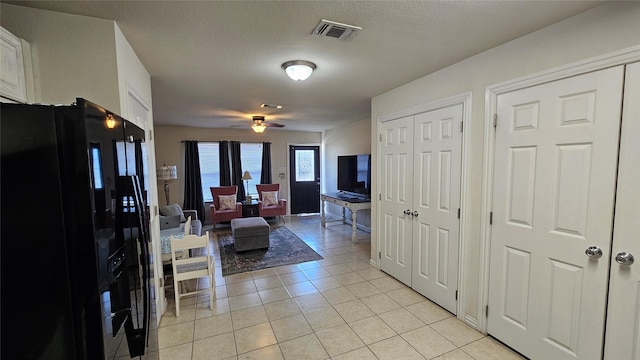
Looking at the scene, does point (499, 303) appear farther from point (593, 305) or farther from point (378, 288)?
point (378, 288)

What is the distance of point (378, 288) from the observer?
3.18 metres

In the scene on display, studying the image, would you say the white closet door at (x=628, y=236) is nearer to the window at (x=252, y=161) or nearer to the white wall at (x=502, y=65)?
the white wall at (x=502, y=65)

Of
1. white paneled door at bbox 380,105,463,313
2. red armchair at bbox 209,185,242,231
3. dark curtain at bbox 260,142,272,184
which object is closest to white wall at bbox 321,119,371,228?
dark curtain at bbox 260,142,272,184

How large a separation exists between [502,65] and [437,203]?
131 centimetres

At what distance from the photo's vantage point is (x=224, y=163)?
268 inches

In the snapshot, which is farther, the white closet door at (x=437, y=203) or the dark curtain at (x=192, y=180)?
the dark curtain at (x=192, y=180)

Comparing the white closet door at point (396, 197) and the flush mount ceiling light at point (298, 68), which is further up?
the flush mount ceiling light at point (298, 68)

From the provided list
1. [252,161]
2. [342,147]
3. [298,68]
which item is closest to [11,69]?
[298,68]

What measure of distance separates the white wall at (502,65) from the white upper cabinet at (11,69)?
2.97m

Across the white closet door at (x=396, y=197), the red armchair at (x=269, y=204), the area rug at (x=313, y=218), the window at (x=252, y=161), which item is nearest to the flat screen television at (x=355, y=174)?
the area rug at (x=313, y=218)

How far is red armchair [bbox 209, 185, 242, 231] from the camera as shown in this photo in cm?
598

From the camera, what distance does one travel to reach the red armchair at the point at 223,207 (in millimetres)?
5980

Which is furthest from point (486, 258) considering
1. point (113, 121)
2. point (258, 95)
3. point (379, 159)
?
point (258, 95)

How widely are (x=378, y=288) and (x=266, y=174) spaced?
4.76 meters
